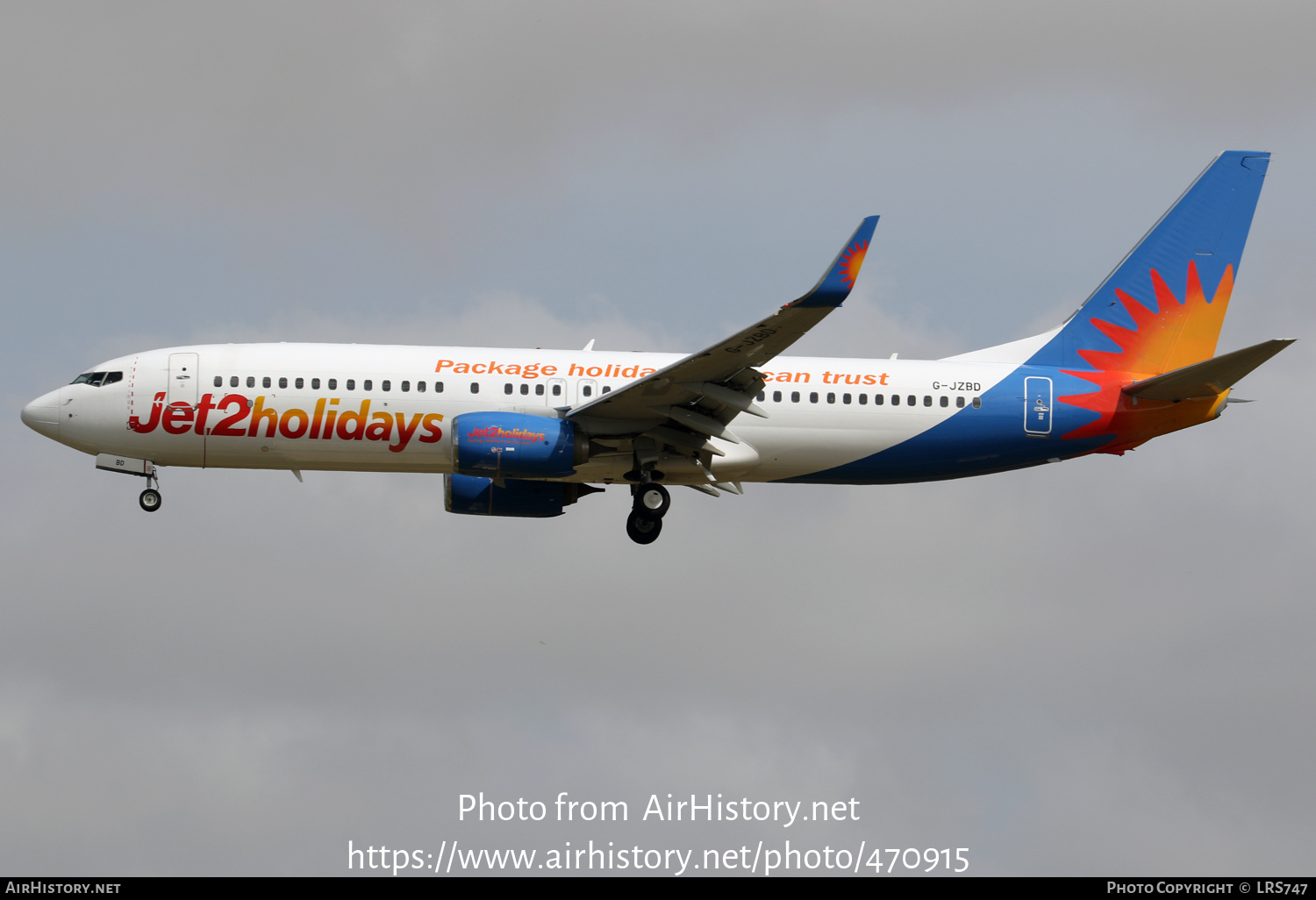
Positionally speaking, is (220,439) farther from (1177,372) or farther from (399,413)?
(1177,372)

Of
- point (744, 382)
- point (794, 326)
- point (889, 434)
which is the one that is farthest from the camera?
point (889, 434)

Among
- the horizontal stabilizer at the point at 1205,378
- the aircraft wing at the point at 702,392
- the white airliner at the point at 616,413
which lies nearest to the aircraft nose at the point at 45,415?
the white airliner at the point at 616,413

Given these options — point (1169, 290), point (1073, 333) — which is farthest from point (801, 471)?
point (1169, 290)

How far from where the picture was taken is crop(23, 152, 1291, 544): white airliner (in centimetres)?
3841

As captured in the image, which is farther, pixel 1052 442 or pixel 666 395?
pixel 1052 442

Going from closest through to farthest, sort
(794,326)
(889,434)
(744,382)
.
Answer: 1. (794,326)
2. (744,382)
3. (889,434)

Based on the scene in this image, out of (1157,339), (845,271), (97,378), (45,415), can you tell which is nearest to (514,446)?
(845,271)

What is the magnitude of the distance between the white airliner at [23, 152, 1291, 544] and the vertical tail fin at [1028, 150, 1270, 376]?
1.68ft

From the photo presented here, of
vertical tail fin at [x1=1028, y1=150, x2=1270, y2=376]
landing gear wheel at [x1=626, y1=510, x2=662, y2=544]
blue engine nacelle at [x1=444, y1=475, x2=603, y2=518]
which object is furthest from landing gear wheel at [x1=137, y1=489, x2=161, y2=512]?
vertical tail fin at [x1=1028, y1=150, x2=1270, y2=376]

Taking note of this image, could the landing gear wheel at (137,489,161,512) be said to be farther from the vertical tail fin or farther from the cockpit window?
the vertical tail fin

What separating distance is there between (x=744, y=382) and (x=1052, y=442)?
30.3 ft

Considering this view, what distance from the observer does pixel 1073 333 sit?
42969 millimetres

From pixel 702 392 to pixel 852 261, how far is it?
6554 millimetres

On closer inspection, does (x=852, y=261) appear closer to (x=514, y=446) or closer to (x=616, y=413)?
(x=616, y=413)
